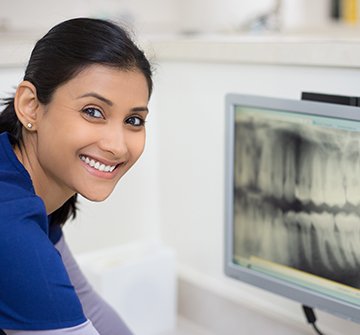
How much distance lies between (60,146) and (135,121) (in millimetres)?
120

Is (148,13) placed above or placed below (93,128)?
above

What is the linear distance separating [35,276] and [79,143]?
0.64ft

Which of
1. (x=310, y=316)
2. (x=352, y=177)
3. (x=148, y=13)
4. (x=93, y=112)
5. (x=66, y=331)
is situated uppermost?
(x=148, y=13)

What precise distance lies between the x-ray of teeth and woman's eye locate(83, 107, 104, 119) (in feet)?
1.05

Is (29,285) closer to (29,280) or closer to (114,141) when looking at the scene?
(29,280)

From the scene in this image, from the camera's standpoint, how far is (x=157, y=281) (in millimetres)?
1568

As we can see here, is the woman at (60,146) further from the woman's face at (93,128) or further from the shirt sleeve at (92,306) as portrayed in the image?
the shirt sleeve at (92,306)

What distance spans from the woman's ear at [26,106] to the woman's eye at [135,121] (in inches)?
5.2

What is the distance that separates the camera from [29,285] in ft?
2.90

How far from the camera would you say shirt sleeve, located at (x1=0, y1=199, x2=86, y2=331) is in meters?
0.88

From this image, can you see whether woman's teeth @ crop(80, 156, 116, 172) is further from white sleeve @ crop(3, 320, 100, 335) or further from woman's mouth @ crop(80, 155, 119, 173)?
white sleeve @ crop(3, 320, 100, 335)

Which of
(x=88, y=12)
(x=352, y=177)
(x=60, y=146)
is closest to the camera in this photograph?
(x=60, y=146)

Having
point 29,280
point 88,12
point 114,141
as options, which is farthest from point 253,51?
point 88,12

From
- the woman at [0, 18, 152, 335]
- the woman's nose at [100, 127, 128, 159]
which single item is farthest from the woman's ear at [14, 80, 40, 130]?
the woman's nose at [100, 127, 128, 159]
